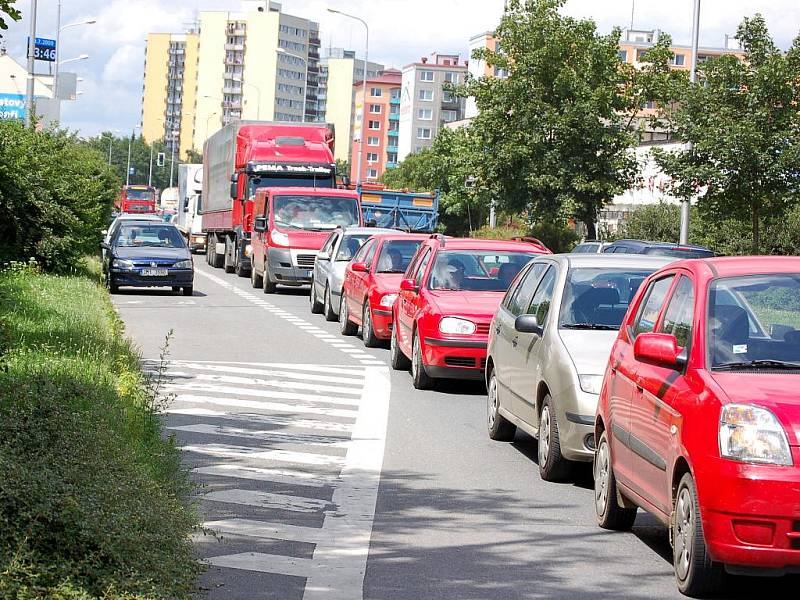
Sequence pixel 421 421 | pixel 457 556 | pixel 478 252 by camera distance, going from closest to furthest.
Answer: pixel 457 556 < pixel 421 421 < pixel 478 252

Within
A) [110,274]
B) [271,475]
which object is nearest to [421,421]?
[271,475]

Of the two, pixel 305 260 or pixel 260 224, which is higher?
pixel 260 224

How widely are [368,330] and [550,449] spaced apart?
38.3 feet

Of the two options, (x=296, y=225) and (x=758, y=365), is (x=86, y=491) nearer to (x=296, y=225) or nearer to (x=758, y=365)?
(x=758, y=365)

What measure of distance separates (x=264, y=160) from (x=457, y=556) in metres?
32.3

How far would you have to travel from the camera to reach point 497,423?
12.5m

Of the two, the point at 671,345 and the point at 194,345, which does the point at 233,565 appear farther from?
the point at 194,345

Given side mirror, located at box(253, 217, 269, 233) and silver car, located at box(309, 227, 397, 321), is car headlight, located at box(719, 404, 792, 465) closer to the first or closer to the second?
silver car, located at box(309, 227, 397, 321)

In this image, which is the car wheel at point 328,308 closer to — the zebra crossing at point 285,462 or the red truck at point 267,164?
the zebra crossing at point 285,462

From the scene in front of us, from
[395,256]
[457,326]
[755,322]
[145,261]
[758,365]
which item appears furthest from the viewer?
[145,261]

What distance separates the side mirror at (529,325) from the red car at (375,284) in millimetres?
9489

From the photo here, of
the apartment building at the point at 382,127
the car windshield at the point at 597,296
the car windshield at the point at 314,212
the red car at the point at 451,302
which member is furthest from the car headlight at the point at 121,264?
the apartment building at the point at 382,127

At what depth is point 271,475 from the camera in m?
10.2

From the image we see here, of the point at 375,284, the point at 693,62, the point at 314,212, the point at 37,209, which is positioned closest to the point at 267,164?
the point at 314,212
